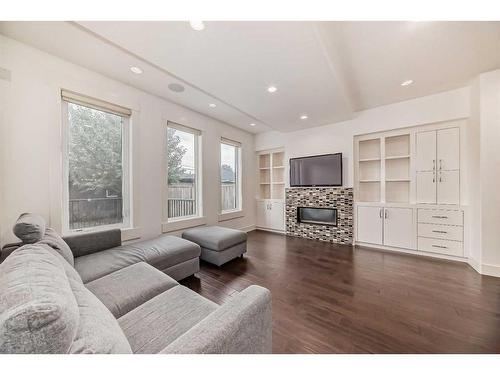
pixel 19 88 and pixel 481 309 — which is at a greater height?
pixel 19 88

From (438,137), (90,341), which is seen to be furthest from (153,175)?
(438,137)

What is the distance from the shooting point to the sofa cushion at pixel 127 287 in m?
1.23

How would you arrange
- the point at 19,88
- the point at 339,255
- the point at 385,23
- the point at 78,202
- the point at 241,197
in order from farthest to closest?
the point at 241,197 < the point at 339,255 < the point at 78,202 < the point at 19,88 < the point at 385,23

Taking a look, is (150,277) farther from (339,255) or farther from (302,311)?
(339,255)

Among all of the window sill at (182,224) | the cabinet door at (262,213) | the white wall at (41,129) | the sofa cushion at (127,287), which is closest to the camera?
the sofa cushion at (127,287)

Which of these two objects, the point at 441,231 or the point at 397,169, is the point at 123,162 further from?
the point at 441,231

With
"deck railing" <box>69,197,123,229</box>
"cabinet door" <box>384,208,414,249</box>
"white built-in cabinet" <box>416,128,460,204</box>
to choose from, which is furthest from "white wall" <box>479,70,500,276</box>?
"deck railing" <box>69,197,123,229</box>

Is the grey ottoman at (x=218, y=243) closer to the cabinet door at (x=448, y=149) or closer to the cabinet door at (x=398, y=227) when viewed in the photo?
the cabinet door at (x=398, y=227)

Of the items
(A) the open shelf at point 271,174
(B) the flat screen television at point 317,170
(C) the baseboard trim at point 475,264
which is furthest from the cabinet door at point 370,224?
(A) the open shelf at point 271,174

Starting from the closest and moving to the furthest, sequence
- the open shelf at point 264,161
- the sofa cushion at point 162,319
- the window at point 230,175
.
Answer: the sofa cushion at point 162,319 < the window at point 230,175 < the open shelf at point 264,161

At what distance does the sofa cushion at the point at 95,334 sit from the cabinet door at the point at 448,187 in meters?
4.28

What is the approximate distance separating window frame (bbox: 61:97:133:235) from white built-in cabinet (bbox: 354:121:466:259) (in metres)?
4.03

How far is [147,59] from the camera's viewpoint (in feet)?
6.44
